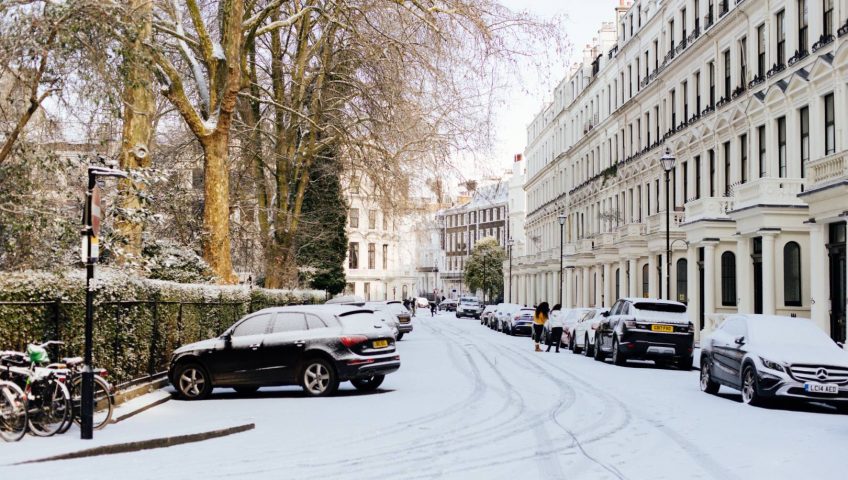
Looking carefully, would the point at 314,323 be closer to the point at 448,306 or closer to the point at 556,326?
the point at 556,326

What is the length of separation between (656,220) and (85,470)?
130 ft

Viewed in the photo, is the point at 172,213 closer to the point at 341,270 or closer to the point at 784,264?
the point at 784,264

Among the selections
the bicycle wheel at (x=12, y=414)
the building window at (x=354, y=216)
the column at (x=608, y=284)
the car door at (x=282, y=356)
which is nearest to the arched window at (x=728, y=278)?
the column at (x=608, y=284)

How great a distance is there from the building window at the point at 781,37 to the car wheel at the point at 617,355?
13280 mm

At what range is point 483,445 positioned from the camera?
11.5 meters

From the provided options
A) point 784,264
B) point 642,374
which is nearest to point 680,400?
point 642,374

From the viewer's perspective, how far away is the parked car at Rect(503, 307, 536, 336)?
5097 centimetres

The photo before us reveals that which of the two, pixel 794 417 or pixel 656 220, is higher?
pixel 656 220

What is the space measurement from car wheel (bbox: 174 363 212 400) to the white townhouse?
16.6 meters

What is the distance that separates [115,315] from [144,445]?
418 centimetres

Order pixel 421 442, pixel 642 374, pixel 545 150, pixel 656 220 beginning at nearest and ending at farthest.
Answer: pixel 421 442, pixel 642 374, pixel 656 220, pixel 545 150

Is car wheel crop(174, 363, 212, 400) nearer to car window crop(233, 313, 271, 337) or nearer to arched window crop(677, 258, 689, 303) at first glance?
car window crop(233, 313, 271, 337)

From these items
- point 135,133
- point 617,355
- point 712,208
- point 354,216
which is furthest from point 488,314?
point 135,133

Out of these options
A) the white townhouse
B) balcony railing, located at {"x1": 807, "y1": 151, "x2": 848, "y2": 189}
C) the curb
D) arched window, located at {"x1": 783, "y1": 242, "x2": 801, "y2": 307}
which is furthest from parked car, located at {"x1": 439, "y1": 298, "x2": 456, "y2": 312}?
the curb
